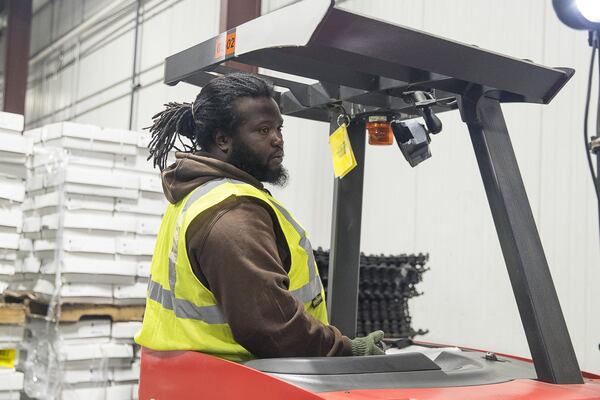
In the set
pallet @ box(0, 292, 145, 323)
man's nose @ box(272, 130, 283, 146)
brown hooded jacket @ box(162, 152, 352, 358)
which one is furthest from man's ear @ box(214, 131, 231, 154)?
pallet @ box(0, 292, 145, 323)

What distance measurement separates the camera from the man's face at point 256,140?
240 cm

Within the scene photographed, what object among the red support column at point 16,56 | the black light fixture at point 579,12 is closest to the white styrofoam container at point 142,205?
the black light fixture at point 579,12

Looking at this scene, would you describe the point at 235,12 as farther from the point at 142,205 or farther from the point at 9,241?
the point at 9,241

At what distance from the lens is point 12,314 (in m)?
5.31

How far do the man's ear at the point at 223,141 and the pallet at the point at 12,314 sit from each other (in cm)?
349

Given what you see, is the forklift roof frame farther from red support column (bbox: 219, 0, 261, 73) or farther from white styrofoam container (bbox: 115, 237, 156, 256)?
red support column (bbox: 219, 0, 261, 73)

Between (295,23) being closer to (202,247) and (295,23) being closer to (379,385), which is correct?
(202,247)

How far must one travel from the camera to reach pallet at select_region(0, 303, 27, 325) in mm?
5281

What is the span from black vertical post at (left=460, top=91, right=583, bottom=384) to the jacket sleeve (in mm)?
560

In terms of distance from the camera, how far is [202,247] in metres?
2.08

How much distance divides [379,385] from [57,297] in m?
3.81

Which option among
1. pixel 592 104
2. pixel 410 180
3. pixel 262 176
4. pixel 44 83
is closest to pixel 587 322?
pixel 592 104

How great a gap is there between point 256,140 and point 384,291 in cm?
256

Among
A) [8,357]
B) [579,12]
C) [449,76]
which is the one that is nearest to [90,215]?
[8,357]
